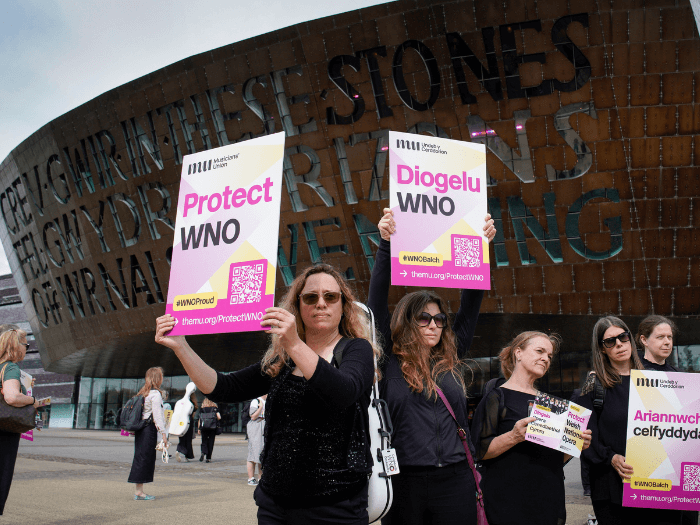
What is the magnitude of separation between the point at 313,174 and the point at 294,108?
94.7 inches

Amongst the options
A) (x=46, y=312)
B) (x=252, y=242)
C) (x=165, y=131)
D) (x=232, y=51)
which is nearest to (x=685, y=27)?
(x=232, y=51)

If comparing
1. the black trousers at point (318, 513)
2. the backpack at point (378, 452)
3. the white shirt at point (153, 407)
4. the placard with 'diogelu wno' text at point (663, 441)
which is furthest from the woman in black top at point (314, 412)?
the white shirt at point (153, 407)

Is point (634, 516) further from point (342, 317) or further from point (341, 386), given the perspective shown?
point (341, 386)

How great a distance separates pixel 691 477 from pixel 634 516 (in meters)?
0.41

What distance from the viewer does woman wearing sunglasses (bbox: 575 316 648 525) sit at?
3.83m

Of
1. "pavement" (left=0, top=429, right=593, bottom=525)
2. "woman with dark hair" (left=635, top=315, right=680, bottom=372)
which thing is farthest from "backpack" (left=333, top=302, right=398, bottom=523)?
"pavement" (left=0, top=429, right=593, bottom=525)

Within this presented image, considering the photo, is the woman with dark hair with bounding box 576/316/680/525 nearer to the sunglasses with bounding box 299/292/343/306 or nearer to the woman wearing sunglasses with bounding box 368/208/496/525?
the woman wearing sunglasses with bounding box 368/208/496/525

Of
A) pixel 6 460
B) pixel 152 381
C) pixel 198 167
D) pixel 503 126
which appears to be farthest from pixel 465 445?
pixel 503 126

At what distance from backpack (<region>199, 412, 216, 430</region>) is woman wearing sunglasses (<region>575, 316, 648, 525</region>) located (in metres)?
12.8

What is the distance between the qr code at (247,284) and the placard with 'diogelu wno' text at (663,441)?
2.38 metres

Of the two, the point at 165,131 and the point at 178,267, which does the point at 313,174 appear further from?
the point at 178,267

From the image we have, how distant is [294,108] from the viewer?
72.7ft

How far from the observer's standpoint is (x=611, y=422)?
3996 millimetres

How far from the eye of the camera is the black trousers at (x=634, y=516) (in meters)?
3.78
